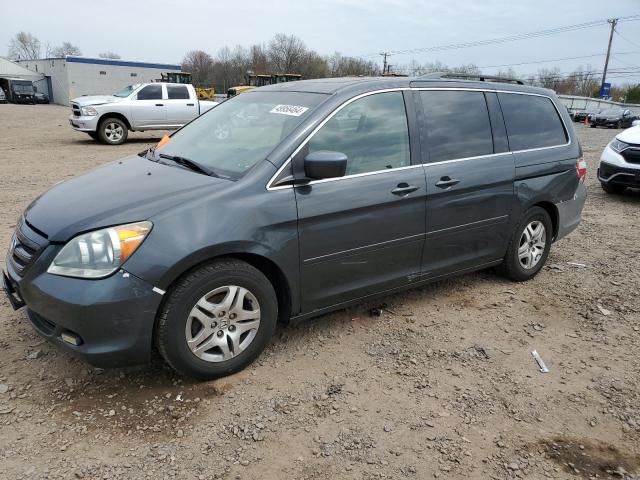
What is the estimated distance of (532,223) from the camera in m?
4.71

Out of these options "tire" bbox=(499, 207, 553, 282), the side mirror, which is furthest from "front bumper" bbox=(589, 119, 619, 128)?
the side mirror

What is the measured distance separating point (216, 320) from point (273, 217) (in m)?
0.69

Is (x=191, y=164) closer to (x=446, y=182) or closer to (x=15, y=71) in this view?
(x=446, y=182)

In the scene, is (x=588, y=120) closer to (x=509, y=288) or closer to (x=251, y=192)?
(x=509, y=288)

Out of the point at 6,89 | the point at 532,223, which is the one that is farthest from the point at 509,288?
the point at 6,89

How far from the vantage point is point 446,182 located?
382 cm

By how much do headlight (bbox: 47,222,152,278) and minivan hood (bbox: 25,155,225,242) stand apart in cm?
5

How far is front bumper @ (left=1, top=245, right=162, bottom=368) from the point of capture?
2609mm

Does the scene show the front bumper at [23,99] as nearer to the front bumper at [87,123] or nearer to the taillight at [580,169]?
the front bumper at [87,123]

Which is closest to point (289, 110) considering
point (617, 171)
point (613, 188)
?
point (617, 171)

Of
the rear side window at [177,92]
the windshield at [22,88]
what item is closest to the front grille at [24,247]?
the rear side window at [177,92]

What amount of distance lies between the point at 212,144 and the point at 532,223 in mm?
2994

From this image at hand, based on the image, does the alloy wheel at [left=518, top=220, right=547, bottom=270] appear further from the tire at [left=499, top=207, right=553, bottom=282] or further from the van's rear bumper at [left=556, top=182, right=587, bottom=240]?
the van's rear bumper at [left=556, top=182, right=587, bottom=240]

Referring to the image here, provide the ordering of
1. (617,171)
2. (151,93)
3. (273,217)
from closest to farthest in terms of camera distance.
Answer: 1. (273,217)
2. (617,171)
3. (151,93)
